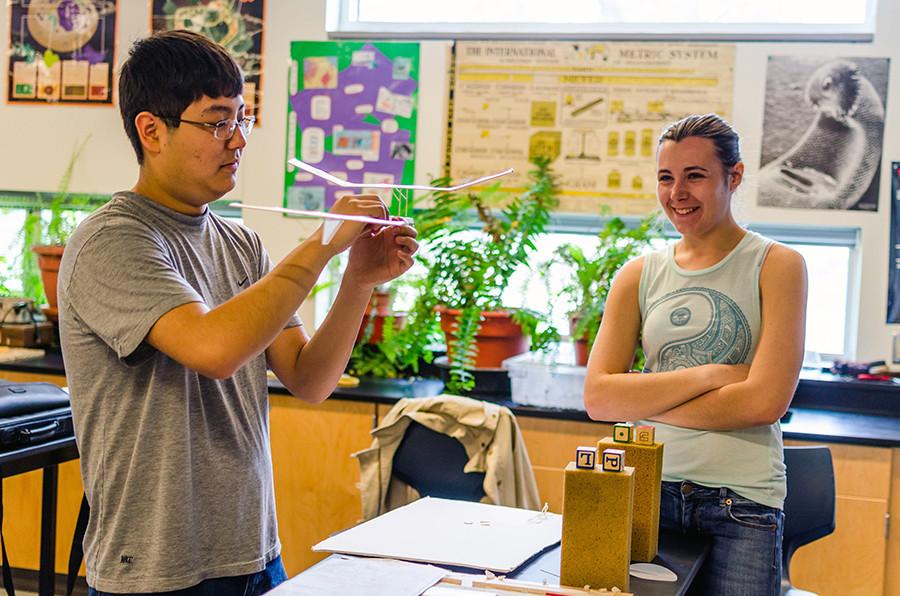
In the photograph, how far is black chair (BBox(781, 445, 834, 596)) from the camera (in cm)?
241

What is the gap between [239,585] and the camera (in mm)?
1519

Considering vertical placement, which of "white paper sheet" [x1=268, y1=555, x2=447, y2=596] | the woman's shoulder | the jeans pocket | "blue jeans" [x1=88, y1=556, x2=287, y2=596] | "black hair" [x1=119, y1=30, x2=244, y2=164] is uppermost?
"black hair" [x1=119, y1=30, x2=244, y2=164]

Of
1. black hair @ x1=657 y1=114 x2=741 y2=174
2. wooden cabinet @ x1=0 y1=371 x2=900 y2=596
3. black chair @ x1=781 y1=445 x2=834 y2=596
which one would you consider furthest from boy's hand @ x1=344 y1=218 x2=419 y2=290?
wooden cabinet @ x1=0 y1=371 x2=900 y2=596

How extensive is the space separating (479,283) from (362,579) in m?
1.98

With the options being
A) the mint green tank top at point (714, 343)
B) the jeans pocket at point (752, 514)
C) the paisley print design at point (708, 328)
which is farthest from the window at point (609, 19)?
the jeans pocket at point (752, 514)

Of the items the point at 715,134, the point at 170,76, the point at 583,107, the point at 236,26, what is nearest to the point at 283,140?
the point at 236,26

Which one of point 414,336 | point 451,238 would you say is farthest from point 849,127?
point 414,336

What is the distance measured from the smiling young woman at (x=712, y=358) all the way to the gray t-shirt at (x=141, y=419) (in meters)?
0.88

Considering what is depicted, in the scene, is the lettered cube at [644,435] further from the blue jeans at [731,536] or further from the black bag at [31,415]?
the black bag at [31,415]

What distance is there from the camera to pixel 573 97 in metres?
3.70

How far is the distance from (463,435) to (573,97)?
155 centimetres

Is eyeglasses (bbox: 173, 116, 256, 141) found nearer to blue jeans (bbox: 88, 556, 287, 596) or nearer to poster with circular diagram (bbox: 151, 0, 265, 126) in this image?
blue jeans (bbox: 88, 556, 287, 596)

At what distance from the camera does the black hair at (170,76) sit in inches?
57.8

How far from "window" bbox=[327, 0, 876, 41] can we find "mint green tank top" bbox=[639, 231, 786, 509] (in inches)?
71.0
